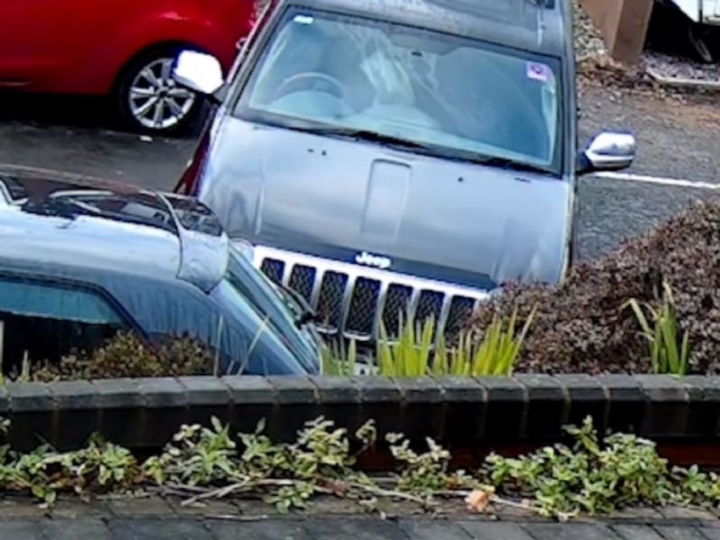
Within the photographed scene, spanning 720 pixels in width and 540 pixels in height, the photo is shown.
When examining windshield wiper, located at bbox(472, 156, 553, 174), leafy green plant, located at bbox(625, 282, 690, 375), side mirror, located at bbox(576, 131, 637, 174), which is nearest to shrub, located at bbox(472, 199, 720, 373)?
leafy green plant, located at bbox(625, 282, 690, 375)

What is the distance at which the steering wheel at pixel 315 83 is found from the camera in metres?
8.20

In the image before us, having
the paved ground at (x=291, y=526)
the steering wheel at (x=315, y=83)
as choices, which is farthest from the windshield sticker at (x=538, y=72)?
the paved ground at (x=291, y=526)

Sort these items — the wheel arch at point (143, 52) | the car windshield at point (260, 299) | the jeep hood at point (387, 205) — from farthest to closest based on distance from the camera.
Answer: the wheel arch at point (143, 52) → the jeep hood at point (387, 205) → the car windshield at point (260, 299)

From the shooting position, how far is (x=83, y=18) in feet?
40.0

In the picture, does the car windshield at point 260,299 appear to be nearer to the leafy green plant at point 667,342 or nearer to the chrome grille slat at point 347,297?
the chrome grille slat at point 347,297

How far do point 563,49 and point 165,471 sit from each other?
195 inches

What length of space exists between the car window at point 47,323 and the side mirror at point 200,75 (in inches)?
133

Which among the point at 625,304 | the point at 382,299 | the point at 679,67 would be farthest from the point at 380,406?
the point at 679,67

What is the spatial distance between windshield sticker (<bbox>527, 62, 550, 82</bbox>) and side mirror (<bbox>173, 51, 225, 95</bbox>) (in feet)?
5.04

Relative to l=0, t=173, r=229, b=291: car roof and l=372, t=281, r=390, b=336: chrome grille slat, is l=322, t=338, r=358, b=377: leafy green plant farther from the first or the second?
l=372, t=281, r=390, b=336: chrome grille slat

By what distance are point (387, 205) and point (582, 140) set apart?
7.06 m

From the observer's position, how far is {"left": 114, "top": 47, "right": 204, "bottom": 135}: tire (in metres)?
12.6

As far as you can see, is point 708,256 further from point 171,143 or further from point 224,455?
point 171,143

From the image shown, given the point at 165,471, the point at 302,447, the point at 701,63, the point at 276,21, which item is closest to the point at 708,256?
the point at 302,447
